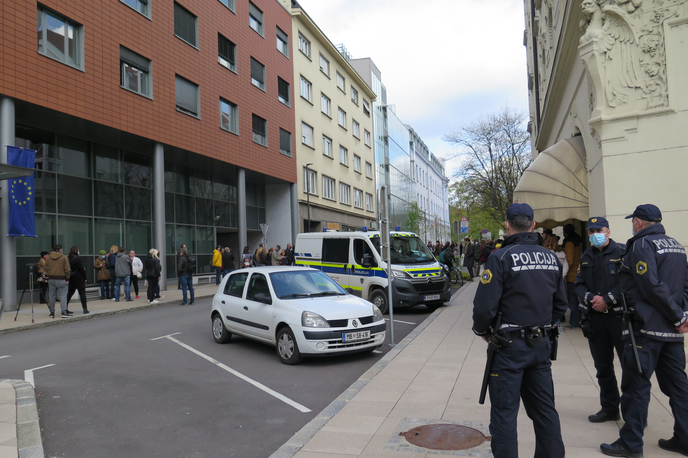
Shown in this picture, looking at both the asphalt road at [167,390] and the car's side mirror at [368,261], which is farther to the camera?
the car's side mirror at [368,261]

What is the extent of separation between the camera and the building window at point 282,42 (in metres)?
33.6

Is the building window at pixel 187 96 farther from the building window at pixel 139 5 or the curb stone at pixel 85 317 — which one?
the curb stone at pixel 85 317

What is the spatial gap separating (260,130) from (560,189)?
22400 millimetres

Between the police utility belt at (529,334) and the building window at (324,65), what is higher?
the building window at (324,65)

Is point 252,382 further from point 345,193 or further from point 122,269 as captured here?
point 345,193

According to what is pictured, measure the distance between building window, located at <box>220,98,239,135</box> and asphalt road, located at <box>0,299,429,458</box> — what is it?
17.0m

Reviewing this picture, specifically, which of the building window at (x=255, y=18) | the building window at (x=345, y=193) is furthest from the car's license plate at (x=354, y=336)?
the building window at (x=345, y=193)

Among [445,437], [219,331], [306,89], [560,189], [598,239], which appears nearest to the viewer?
[445,437]

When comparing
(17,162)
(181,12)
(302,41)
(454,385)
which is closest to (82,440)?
(454,385)

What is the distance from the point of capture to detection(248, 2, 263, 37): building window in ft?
98.9

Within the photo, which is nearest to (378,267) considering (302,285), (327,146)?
(302,285)

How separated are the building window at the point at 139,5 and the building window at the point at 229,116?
5.98 metres

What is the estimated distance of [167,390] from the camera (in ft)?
22.4

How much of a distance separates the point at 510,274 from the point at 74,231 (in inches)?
759
